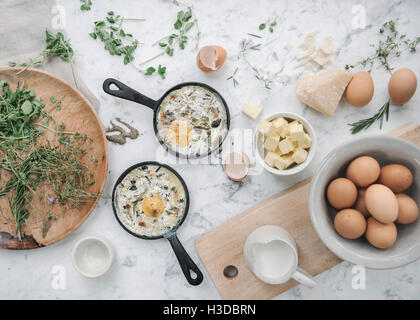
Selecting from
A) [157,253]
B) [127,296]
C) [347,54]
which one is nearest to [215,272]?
[157,253]

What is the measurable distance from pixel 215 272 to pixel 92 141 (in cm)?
74

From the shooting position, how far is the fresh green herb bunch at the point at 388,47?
1.44 meters

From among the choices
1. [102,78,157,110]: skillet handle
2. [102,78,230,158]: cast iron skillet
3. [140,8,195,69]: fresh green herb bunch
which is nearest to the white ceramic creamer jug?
[102,78,230,158]: cast iron skillet

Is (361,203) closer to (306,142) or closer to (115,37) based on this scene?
(306,142)

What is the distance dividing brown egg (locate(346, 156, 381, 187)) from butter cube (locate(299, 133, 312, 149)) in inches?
9.1

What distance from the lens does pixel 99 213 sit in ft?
5.03

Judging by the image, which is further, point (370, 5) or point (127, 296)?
point (127, 296)

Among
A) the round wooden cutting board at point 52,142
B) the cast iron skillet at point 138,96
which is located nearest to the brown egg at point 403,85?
the cast iron skillet at point 138,96

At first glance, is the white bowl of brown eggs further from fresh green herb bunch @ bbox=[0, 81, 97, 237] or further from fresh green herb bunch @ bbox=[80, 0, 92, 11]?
fresh green herb bunch @ bbox=[80, 0, 92, 11]

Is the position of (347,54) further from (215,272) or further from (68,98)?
(68,98)

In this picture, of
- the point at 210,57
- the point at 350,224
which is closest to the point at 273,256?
the point at 350,224

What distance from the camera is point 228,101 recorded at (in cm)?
150

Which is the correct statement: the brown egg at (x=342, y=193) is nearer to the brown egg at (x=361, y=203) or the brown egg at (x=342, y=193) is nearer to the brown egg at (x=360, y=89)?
the brown egg at (x=361, y=203)

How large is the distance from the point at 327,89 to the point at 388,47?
1.13 ft
